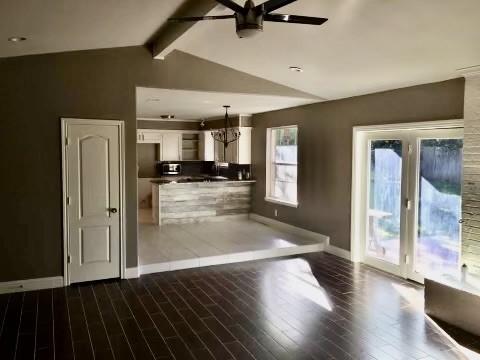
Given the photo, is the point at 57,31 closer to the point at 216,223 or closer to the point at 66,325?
the point at 66,325

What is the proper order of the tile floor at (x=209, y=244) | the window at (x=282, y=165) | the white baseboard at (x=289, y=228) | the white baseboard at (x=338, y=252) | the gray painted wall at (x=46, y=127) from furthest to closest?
the window at (x=282, y=165) < the white baseboard at (x=289, y=228) < the white baseboard at (x=338, y=252) < the tile floor at (x=209, y=244) < the gray painted wall at (x=46, y=127)

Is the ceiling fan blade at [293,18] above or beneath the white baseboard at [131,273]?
above

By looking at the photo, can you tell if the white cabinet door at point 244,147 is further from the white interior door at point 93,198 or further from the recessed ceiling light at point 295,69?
the white interior door at point 93,198

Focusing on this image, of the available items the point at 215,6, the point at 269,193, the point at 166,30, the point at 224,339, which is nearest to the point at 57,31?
the point at 166,30

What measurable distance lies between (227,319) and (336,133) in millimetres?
3574

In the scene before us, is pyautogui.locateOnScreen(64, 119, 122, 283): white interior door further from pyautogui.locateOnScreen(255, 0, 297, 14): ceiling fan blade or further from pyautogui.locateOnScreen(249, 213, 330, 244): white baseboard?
pyautogui.locateOnScreen(249, 213, 330, 244): white baseboard

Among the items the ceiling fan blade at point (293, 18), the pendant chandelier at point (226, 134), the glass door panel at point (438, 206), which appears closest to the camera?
the ceiling fan blade at point (293, 18)

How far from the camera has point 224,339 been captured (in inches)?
140

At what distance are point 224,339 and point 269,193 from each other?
16.9ft

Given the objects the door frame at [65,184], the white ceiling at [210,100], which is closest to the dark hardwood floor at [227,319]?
the door frame at [65,184]

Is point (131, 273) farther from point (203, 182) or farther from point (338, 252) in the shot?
point (203, 182)

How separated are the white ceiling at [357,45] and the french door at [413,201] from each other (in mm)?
773

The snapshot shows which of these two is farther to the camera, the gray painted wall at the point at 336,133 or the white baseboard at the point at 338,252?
the white baseboard at the point at 338,252

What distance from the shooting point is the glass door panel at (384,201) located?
543 cm
